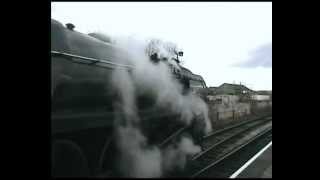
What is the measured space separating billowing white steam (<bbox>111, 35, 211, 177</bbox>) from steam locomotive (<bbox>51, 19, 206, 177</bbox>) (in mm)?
142

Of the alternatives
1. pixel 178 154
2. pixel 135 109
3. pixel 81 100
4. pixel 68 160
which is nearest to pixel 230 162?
pixel 178 154

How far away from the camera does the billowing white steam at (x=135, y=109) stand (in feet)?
13.4

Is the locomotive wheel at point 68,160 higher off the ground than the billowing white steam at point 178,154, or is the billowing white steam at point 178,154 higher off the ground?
the locomotive wheel at point 68,160

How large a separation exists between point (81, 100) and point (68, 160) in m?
0.62

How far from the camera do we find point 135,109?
4.43m

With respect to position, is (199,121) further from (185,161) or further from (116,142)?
(116,142)

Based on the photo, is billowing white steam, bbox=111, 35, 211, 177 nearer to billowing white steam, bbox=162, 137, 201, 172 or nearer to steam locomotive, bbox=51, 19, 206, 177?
billowing white steam, bbox=162, 137, 201, 172

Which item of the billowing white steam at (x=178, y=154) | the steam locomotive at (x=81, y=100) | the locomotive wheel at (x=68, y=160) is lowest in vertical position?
the billowing white steam at (x=178, y=154)

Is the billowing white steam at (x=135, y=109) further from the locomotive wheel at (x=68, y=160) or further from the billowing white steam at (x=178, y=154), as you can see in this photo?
the locomotive wheel at (x=68, y=160)

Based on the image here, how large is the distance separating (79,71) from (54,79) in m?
0.44

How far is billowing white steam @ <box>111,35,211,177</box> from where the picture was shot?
408 cm

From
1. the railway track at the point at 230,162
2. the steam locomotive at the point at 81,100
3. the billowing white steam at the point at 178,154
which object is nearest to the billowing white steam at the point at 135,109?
the billowing white steam at the point at 178,154

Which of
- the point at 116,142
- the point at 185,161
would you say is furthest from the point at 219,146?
the point at 116,142

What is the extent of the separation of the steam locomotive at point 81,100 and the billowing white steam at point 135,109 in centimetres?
14
